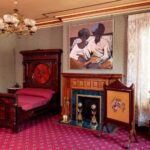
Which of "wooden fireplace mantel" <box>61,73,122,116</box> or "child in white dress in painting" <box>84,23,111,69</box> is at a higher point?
"child in white dress in painting" <box>84,23,111,69</box>

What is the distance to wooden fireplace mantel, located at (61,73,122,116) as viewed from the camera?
4.16m

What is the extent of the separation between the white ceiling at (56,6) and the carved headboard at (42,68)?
121cm

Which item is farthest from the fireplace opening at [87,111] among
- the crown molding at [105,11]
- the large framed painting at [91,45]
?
the crown molding at [105,11]


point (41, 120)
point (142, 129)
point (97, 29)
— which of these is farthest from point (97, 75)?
point (41, 120)

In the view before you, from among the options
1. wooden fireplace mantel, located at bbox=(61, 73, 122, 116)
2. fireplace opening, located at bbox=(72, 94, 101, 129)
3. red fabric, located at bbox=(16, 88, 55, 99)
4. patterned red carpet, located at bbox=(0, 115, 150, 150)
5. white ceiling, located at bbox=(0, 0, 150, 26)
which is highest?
white ceiling, located at bbox=(0, 0, 150, 26)

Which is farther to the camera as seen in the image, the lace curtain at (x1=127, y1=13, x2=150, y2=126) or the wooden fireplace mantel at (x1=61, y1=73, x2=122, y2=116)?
the wooden fireplace mantel at (x1=61, y1=73, x2=122, y2=116)

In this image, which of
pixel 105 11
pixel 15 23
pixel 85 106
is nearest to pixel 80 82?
pixel 85 106

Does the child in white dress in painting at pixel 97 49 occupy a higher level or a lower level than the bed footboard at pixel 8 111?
higher

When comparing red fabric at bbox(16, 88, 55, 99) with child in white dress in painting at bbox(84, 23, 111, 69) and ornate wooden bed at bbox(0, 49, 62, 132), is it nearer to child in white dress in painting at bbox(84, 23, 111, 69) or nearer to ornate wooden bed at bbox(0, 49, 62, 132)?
ornate wooden bed at bbox(0, 49, 62, 132)

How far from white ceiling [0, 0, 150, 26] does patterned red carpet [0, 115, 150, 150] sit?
264 centimetres

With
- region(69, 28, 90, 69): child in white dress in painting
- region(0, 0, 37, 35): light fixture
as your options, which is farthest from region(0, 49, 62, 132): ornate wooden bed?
region(0, 0, 37, 35): light fixture

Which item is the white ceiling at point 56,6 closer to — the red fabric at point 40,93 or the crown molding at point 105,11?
the crown molding at point 105,11

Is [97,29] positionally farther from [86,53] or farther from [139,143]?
[139,143]

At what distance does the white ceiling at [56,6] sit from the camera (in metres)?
3.70
